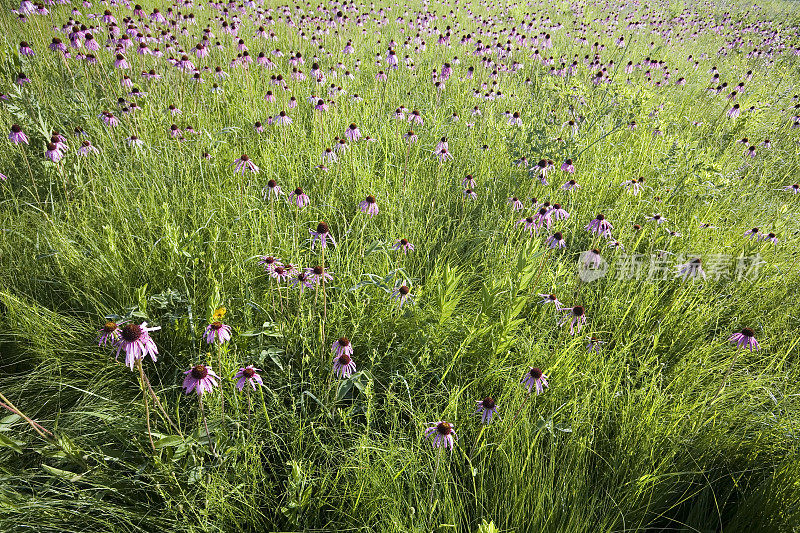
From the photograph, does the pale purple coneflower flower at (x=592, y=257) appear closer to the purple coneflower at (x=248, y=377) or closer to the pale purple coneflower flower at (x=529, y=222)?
the pale purple coneflower flower at (x=529, y=222)

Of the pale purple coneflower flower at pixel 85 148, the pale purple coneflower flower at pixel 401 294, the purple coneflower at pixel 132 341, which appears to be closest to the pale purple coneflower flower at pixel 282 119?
the pale purple coneflower flower at pixel 85 148

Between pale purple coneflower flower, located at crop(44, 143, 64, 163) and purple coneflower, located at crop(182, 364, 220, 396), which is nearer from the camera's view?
purple coneflower, located at crop(182, 364, 220, 396)

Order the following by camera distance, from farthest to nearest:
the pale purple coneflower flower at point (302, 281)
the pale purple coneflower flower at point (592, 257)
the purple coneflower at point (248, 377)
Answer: the pale purple coneflower flower at point (592, 257), the pale purple coneflower flower at point (302, 281), the purple coneflower at point (248, 377)

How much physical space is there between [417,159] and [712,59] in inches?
310

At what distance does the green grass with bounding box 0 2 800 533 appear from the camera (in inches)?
51.3

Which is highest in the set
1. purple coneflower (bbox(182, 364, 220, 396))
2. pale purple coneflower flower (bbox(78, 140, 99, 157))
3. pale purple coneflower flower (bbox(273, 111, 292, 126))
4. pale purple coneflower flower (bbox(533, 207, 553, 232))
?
pale purple coneflower flower (bbox(273, 111, 292, 126))

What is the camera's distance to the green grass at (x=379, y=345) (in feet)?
4.27

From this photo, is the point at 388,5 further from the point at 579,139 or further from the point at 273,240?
the point at 273,240

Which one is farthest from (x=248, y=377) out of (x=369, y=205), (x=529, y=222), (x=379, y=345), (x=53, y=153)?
(x=53, y=153)

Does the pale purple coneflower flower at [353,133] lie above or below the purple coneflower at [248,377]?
above

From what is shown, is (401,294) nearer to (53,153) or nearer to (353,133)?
(353,133)

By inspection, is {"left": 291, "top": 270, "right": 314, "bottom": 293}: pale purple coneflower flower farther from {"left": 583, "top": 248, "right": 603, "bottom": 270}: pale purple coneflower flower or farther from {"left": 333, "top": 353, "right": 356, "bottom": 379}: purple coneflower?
{"left": 583, "top": 248, "right": 603, "bottom": 270}: pale purple coneflower flower

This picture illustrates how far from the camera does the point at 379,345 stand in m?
1.89

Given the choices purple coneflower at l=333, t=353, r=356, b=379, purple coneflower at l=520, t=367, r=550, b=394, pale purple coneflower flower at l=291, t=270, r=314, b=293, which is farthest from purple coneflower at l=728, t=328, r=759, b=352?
pale purple coneflower flower at l=291, t=270, r=314, b=293
